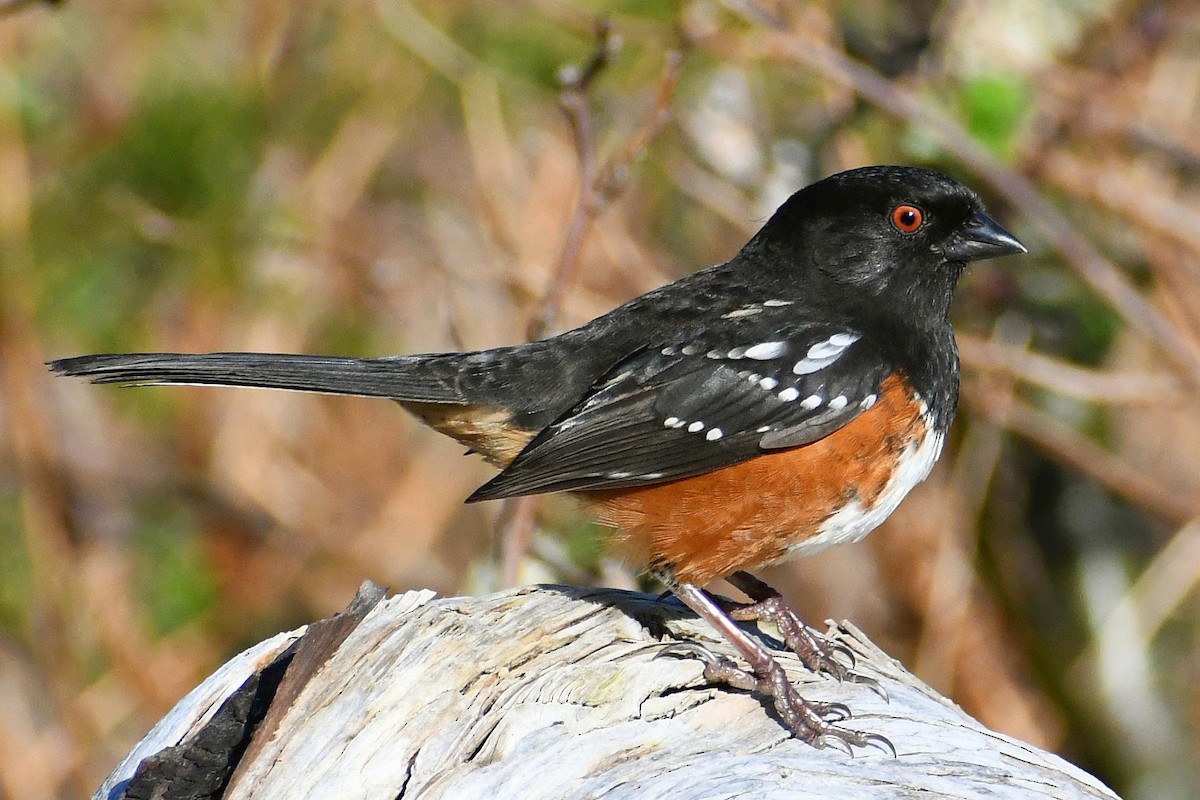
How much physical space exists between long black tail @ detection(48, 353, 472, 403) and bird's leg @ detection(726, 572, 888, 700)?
32.6 inches

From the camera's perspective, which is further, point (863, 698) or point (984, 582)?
point (984, 582)

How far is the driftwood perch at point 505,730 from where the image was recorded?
2314mm

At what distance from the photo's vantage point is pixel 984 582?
5.52 meters

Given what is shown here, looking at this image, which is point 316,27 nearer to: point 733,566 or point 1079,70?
point 1079,70

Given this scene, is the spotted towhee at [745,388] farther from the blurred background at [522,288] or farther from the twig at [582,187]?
the blurred background at [522,288]

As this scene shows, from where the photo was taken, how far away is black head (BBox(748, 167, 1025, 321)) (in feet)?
10.7

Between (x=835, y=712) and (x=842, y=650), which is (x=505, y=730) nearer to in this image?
(x=835, y=712)

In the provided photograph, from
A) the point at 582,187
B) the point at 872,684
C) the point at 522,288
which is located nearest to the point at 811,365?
the point at 872,684

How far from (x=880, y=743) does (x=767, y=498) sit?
0.63m

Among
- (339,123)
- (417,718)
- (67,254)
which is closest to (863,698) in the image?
(417,718)

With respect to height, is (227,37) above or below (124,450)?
above

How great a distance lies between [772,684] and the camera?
2643mm

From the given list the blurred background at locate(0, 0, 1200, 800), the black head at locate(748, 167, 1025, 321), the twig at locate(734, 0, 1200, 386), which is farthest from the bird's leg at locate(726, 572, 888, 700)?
the twig at locate(734, 0, 1200, 386)

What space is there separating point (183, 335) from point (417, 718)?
3511 mm
